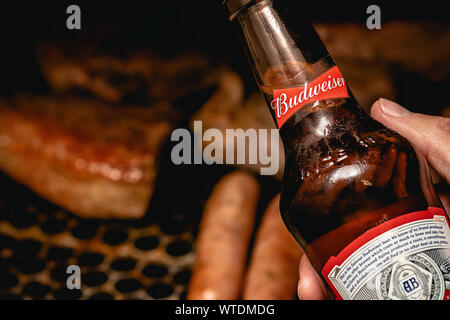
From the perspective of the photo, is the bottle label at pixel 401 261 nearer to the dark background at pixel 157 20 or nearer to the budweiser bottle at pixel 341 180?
the budweiser bottle at pixel 341 180

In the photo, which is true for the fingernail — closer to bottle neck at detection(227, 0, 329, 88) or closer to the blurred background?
bottle neck at detection(227, 0, 329, 88)

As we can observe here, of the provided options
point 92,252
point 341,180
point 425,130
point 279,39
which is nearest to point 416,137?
point 425,130

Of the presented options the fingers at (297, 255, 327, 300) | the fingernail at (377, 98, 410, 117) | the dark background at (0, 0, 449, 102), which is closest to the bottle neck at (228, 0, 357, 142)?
the fingernail at (377, 98, 410, 117)

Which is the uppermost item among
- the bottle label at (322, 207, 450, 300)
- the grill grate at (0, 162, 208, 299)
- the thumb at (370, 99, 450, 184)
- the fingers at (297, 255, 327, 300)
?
the thumb at (370, 99, 450, 184)

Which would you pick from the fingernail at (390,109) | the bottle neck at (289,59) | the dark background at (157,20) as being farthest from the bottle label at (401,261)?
the dark background at (157,20)

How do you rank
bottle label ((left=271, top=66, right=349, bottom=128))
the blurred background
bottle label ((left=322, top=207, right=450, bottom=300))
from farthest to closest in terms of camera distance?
the blurred background, bottle label ((left=271, top=66, right=349, bottom=128)), bottle label ((left=322, top=207, right=450, bottom=300))

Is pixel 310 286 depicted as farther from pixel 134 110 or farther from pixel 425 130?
pixel 134 110

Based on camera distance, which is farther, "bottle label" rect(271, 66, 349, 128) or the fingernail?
the fingernail
